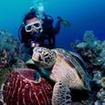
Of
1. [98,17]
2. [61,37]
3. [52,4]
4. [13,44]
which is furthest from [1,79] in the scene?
[52,4]

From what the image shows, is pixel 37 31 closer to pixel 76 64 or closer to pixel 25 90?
pixel 76 64

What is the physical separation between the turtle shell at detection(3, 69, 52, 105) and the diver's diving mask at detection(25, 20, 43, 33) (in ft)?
11.4

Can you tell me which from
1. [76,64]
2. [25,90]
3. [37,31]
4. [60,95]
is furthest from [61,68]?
[37,31]

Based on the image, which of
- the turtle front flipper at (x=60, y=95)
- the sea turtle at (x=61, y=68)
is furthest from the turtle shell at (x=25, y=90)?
the sea turtle at (x=61, y=68)

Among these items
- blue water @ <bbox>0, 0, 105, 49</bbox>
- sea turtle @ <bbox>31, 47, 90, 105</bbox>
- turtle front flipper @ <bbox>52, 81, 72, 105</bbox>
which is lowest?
turtle front flipper @ <bbox>52, 81, 72, 105</bbox>

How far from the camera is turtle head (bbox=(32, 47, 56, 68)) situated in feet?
18.0

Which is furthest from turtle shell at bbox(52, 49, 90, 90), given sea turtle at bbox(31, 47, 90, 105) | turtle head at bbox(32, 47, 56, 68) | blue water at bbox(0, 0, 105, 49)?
blue water at bbox(0, 0, 105, 49)

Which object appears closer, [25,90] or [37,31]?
[25,90]

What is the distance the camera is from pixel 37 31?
852cm

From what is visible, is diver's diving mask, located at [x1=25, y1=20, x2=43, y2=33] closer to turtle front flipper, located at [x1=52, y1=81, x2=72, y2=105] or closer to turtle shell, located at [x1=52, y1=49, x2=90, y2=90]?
turtle shell, located at [x1=52, y1=49, x2=90, y2=90]

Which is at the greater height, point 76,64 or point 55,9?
point 55,9

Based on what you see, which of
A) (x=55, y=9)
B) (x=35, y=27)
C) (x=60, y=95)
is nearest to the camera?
(x=60, y=95)

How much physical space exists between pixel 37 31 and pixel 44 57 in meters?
3.09

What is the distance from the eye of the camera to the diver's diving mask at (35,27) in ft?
27.8
